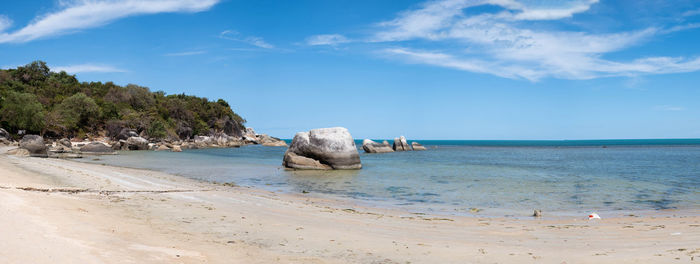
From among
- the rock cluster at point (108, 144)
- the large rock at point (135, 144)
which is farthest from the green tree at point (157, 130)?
the large rock at point (135, 144)

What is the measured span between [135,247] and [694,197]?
19455 millimetres

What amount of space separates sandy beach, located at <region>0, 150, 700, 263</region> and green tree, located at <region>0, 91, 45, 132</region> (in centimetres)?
4742

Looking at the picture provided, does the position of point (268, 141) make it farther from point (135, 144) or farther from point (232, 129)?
point (135, 144)

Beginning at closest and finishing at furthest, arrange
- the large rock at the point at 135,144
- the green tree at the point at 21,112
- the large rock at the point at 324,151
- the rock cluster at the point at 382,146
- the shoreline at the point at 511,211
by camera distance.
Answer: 1. the shoreline at the point at 511,211
2. the large rock at the point at 324,151
3. the green tree at the point at 21,112
4. the large rock at the point at 135,144
5. the rock cluster at the point at 382,146

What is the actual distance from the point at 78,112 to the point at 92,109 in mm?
1818

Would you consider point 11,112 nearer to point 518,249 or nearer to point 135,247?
point 135,247

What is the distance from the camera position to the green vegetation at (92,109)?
50.8 metres

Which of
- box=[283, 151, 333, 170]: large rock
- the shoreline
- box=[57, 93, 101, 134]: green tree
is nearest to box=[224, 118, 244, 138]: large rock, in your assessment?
box=[57, 93, 101, 134]: green tree

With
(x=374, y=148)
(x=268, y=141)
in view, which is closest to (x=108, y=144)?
(x=374, y=148)

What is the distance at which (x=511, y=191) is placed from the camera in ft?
60.3

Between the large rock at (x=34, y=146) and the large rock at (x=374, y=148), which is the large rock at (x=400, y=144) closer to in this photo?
the large rock at (x=374, y=148)

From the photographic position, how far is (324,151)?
94.5 feet

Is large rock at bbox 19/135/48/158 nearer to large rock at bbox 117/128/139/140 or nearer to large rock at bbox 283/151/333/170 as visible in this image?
large rock at bbox 283/151/333/170

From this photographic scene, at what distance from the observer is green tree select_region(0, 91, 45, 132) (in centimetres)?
4872
